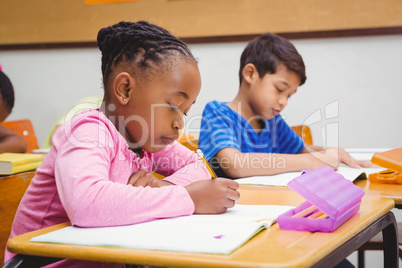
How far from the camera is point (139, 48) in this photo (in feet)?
3.47

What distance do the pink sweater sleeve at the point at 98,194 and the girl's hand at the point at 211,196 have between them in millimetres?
18

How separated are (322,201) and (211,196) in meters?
0.22

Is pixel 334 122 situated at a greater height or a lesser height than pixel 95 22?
Answer: lesser

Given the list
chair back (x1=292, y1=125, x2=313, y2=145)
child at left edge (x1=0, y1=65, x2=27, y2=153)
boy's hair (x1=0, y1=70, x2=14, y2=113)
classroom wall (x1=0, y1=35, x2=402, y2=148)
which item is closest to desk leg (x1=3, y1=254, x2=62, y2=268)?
child at left edge (x1=0, y1=65, x2=27, y2=153)

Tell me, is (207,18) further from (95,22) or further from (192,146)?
(192,146)

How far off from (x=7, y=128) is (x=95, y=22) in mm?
1159

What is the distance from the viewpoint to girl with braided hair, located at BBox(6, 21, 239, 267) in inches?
30.7

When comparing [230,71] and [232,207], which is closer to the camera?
[232,207]

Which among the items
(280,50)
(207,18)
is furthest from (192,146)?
(207,18)

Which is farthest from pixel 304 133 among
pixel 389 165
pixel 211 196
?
pixel 211 196

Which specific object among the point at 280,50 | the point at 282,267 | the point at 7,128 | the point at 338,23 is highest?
the point at 338,23

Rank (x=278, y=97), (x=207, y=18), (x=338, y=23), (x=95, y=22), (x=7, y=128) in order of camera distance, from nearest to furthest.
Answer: (x=278, y=97) → (x=7, y=128) → (x=338, y=23) → (x=207, y=18) → (x=95, y=22)

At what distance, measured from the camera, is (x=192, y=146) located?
194cm

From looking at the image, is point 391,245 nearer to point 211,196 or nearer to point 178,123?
point 211,196
